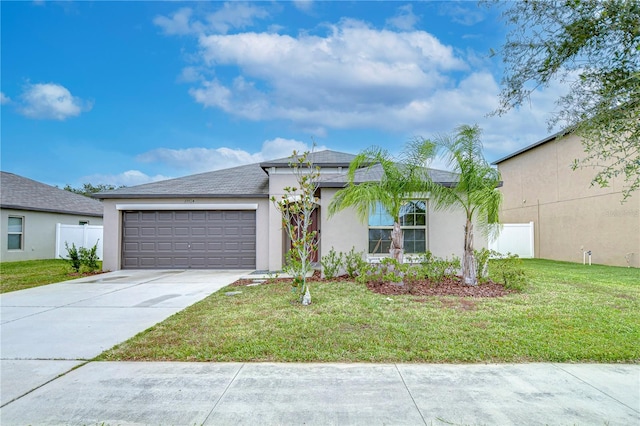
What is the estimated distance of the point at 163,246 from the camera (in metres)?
13.3

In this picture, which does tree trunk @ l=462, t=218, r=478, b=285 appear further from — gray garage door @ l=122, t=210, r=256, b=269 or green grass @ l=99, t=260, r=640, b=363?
gray garage door @ l=122, t=210, r=256, b=269

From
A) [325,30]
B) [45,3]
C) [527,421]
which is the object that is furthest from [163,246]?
[527,421]

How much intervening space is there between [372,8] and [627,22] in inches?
308

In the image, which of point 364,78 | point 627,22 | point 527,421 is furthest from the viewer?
point 364,78

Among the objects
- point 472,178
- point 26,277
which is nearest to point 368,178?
point 472,178

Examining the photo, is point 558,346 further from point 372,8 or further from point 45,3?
point 45,3

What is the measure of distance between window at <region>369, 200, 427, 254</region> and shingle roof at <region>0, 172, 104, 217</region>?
17061 mm

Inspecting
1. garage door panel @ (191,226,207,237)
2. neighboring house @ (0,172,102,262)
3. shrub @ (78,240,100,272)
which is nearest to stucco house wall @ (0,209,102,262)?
neighboring house @ (0,172,102,262)

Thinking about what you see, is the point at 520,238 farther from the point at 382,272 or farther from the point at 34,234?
the point at 34,234

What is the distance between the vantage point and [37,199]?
18453 mm

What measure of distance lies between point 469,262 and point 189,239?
9990 millimetres

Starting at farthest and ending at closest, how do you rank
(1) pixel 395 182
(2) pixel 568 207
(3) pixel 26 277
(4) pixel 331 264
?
1. (2) pixel 568 207
2. (3) pixel 26 277
3. (4) pixel 331 264
4. (1) pixel 395 182

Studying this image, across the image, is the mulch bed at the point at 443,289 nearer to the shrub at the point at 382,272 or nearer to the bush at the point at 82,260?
the shrub at the point at 382,272

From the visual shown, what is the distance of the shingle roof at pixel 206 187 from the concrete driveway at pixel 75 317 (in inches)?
132
